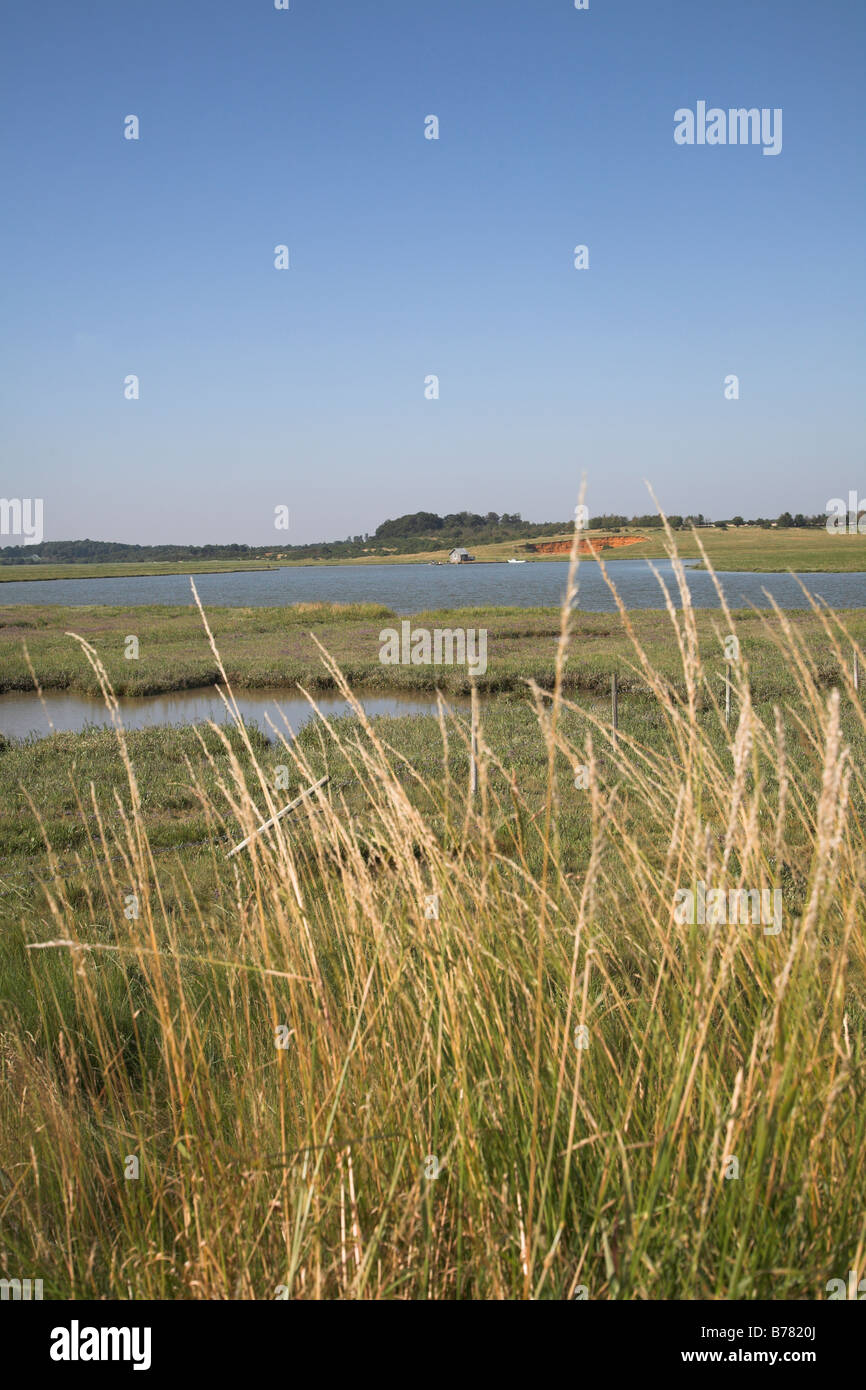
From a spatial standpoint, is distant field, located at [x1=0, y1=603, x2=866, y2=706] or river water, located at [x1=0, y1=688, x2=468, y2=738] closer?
river water, located at [x1=0, y1=688, x2=468, y2=738]

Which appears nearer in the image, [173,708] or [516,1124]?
[516,1124]

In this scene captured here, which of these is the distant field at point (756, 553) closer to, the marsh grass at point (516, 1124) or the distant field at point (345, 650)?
the distant field at point (345, 650)

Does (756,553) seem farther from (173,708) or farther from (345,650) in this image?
(173,708)

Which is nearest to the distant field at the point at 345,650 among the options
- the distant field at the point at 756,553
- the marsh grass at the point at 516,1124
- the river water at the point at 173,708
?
the river water at the point at 173,708

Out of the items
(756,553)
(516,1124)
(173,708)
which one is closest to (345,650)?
(173,708)

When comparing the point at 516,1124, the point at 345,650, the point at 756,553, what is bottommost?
the point at 516,1124

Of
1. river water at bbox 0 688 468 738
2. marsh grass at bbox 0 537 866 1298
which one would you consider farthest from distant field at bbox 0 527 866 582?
marsh grass at bbox 0 537 866 1298

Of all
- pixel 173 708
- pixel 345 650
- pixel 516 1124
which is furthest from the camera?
pixel 345 650

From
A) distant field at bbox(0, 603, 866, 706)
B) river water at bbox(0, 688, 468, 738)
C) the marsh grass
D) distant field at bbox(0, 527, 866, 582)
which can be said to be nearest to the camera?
the marsh grass

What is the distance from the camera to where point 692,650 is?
1434mm

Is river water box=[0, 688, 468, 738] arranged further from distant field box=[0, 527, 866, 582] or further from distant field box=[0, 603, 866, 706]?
distant field box=[0, 527, 866, 582]

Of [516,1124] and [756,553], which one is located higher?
[756,553]
